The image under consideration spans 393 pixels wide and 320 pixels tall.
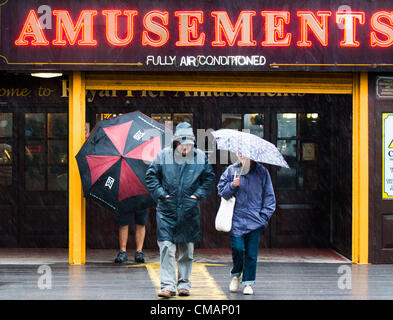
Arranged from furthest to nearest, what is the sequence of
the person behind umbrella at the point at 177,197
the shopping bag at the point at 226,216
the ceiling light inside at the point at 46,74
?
the ceiling light inside at the point at 46,74, the shopping bag at the point at 226,216, the person behind umbrella at the point at 177,197

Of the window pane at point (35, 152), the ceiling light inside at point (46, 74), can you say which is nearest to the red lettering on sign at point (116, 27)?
the ceiling light inside at point (46, 74)

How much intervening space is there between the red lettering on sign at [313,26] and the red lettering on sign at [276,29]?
0.18 metres

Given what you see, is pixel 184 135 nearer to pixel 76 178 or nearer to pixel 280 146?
pixel 76 178

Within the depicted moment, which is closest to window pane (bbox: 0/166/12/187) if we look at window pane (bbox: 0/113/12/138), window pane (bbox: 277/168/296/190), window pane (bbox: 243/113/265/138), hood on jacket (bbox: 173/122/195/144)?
window pane (bbox: 0/113/12/138)

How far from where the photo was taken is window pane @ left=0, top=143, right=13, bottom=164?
38.3 feet

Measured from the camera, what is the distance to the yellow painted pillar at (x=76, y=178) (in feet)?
32.9

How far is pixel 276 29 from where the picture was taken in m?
9.95

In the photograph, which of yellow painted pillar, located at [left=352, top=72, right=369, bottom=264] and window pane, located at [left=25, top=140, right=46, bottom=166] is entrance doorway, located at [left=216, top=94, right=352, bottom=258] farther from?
window pane, located at [left=25, top=140, right=46, bottom=166]

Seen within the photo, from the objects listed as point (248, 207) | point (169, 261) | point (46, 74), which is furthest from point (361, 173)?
point (46, 74)

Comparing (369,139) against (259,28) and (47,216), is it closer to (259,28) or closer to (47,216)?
(259,28)

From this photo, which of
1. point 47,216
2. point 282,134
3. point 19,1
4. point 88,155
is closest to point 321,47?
point 282,134

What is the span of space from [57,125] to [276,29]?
12.9 feet

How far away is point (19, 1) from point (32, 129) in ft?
8.09

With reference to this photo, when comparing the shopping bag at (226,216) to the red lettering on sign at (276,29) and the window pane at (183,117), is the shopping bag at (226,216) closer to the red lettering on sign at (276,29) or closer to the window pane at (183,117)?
the red lettering on sign at (276,29)
